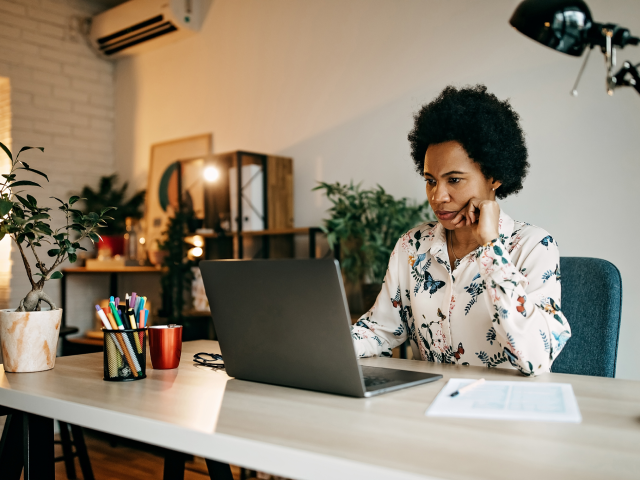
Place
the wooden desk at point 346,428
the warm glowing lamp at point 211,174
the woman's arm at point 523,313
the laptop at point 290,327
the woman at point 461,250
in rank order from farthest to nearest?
the warm glowing lamp at point 211,174
the woman at point 461,250
the woman's arm at point 523,313
the laptop at point 290,327
the wooden desk at point 346,428

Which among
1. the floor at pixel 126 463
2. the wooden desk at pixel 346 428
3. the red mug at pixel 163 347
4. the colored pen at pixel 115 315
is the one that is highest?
the colored pen at pixel 115 315

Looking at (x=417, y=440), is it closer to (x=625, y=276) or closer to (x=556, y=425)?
(x=556, y=425)

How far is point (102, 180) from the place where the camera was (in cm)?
406

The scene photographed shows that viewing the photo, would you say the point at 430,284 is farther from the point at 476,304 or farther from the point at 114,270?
the point at 114,270

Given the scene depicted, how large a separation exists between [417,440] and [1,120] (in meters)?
3.89

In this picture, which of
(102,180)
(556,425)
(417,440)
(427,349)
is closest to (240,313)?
(417,440)

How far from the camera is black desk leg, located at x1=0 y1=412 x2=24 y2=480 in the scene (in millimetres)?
1248

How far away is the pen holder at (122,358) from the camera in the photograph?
1.21 meters

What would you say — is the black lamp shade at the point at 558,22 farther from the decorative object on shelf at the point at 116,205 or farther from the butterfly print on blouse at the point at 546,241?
the decorative object on shelf at the point at 116,205

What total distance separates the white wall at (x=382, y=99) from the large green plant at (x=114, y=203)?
0.17m

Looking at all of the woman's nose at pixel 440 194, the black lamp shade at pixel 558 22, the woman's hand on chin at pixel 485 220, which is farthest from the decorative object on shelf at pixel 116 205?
the black lamp shade at pixel 558 22

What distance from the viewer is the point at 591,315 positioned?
58.7 inches

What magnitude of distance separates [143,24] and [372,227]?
2.33 m

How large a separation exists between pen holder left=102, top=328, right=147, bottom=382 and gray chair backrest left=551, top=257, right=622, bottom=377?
107 centimetres
